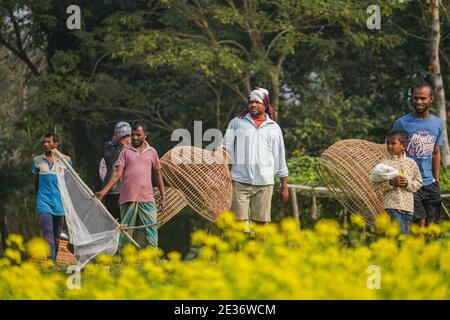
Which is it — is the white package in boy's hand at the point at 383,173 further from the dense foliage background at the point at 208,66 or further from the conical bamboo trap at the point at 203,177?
the dense foliage background at the point at 208,66

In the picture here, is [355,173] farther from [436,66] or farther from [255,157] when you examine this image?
[436,66]

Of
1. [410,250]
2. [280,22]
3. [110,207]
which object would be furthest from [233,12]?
[410,250]

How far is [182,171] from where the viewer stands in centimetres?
1177

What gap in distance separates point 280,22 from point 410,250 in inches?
495

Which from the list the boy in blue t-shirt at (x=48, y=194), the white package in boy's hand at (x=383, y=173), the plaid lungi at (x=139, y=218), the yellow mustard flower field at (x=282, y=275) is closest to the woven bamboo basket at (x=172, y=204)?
the plaid lungi at (x=139, y=218)

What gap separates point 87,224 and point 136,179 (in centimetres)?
76

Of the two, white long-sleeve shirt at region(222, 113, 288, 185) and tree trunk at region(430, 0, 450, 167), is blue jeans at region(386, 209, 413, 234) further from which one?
tree trunk at region(430, 0, 450, 167)

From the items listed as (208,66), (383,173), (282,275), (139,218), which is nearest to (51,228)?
(139,218)

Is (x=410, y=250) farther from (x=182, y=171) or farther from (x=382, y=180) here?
(x=182, y=171)

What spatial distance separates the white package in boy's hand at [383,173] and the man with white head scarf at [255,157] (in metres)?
1.04

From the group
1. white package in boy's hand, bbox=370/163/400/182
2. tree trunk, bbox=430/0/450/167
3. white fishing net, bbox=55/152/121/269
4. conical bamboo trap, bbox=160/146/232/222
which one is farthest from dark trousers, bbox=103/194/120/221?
tree trunk, bbox=430/0/450/167

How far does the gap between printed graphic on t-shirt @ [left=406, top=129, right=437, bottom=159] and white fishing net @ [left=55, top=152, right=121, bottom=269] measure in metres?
2.92

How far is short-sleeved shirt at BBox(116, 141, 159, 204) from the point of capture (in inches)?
428

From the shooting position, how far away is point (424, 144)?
418 inches
